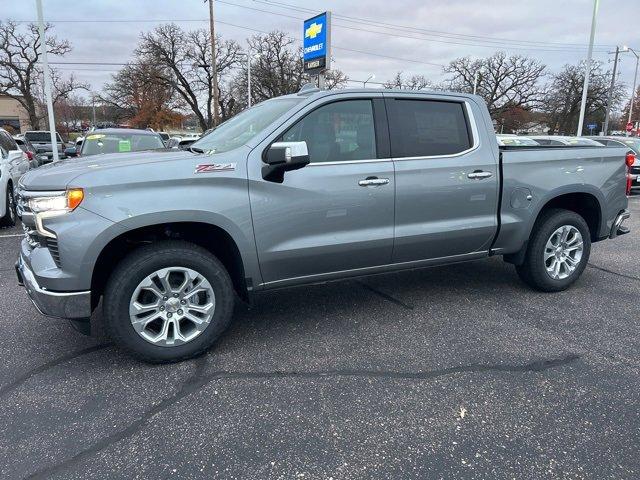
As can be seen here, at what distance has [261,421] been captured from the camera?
2785 millimetres

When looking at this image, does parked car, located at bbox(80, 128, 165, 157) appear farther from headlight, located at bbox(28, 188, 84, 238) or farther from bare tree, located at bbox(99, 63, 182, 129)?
bare tree, located at bbox(99, 63, 182, 129)

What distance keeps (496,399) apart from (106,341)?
2.88m

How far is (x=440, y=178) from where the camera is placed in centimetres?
408

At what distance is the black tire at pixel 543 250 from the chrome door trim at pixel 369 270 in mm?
557

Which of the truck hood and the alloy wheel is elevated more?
the truck hood

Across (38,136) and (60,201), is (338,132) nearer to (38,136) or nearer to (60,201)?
(60,201)

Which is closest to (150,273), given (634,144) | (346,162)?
(346,162)

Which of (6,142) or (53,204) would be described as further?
(6,142)

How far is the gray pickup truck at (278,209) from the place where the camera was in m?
3.12

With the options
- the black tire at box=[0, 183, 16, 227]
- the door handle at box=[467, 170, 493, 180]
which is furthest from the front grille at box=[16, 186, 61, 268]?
the black tire at box=[0, 183, 16, 227]

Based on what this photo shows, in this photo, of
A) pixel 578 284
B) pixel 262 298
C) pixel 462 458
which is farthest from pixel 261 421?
pixel 578 284

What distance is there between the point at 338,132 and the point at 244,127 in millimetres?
802

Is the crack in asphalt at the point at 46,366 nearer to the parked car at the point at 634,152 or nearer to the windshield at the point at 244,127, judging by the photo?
the windshield at the point at 244,127

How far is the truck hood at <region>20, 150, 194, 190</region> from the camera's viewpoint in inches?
122
